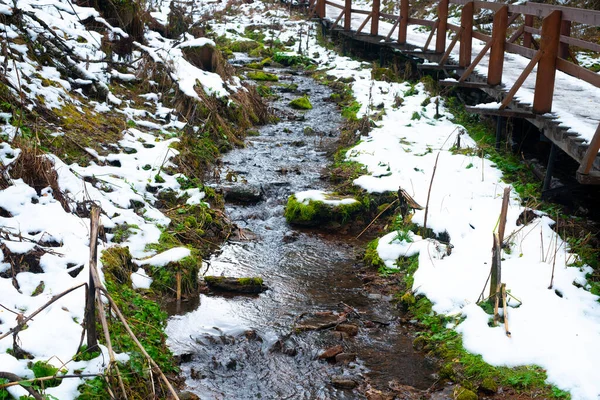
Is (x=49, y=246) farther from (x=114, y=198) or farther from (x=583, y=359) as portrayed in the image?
(x=583, y=359)

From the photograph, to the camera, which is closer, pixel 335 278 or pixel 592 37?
pixel 335 278

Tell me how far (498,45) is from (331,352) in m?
5.56

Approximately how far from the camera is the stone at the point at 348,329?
18.0 feet

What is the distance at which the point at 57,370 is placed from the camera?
12.4 ft

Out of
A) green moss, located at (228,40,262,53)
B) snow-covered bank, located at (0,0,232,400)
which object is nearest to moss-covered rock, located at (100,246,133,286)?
snow-covered bank, located at (0,0,232,400)

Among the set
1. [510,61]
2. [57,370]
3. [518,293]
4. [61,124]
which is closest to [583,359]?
[518,293]

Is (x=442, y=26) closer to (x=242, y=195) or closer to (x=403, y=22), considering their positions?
(x=403, y=22)

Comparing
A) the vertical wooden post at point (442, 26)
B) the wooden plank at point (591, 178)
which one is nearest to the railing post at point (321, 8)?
the vertical wooden post at point (442, 26)

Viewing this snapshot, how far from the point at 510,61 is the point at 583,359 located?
8.24m

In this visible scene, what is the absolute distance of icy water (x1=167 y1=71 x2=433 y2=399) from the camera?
479 cm

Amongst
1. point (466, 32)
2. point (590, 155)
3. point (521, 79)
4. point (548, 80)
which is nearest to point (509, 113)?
point (521, 79)

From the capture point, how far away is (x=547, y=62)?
6.54 metres

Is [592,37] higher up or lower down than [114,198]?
higher up

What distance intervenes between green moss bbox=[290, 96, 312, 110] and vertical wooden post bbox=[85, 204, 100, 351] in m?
10.1
